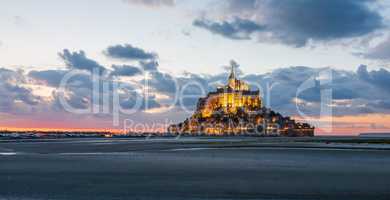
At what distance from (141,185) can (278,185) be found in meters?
7.18

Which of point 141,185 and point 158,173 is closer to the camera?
point 141,185

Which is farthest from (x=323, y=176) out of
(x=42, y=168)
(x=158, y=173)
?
(x=42, y=168)

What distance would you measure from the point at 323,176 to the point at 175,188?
10722mm

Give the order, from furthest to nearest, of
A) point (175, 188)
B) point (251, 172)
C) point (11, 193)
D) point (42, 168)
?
point (42, 168), point (251, 172), point (175, 188), point (11, 193)

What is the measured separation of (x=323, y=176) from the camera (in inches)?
1231

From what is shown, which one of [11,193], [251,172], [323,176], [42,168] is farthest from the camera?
[42,168]

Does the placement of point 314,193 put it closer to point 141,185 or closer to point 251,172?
point 141,185

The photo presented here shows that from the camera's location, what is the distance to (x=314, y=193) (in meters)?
23.4

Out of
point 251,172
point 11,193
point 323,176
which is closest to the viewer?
point 11,193

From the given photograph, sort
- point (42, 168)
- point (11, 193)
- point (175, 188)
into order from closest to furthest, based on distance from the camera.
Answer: point (11, 193) < point (175, 188) < point (42, 168)

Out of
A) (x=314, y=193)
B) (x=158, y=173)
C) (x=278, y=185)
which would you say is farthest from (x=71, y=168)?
(x=314, y=193)

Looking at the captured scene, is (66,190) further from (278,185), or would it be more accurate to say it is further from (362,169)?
(362,169)

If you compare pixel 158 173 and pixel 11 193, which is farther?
pixel 158 173

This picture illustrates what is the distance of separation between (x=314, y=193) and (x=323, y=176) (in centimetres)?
821
